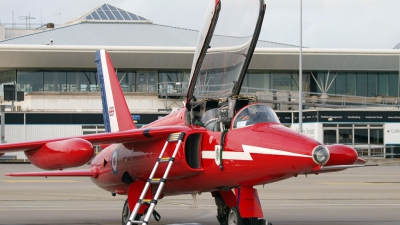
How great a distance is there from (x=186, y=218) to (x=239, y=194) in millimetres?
4519

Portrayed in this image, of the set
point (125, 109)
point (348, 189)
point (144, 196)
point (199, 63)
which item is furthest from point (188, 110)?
point (348, 189)

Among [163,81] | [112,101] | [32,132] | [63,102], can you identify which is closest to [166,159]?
[112,101]

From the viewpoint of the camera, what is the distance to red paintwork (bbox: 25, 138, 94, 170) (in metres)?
11.4

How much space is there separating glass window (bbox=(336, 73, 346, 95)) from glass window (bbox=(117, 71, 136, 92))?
53.6 ft

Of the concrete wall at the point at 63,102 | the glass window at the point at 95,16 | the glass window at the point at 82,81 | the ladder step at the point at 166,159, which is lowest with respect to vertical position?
the ladder step at the point at 166,159

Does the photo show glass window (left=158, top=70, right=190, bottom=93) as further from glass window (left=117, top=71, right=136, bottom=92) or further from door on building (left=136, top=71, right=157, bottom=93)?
glass window (left=117, top=71, right=136, bottom=92)

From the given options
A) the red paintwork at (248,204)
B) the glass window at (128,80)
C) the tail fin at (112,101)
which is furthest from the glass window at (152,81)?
the red paintwork at (248,204)

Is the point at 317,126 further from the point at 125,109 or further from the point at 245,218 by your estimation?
the point at 245,218

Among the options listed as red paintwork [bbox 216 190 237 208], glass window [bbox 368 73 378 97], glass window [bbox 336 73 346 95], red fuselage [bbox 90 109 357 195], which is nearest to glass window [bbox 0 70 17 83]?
glass window [bbox 336 73 346 95]

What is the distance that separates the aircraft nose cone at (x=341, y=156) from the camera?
11234 mm

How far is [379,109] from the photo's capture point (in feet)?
155

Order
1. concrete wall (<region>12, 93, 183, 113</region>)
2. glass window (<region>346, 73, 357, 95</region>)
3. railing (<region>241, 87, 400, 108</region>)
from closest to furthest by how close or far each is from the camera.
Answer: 1. concrete wall (<region>12, 93, 183, 113</region>)
2. railing (<region>241, 87, 400, 108</region>)
3. glass window (<region>346, 73, 357, 95</region>)

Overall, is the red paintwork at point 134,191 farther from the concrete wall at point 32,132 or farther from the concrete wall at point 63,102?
the concrete wall at point 63,102

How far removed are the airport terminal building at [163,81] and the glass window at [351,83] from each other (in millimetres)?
81
